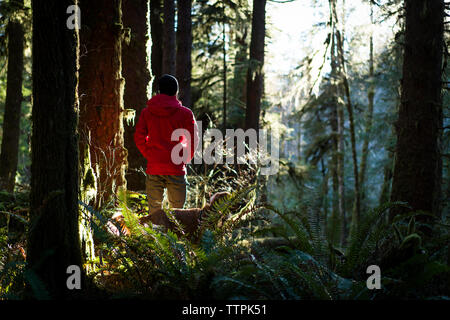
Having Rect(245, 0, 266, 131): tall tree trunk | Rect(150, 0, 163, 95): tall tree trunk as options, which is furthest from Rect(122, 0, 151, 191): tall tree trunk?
Rect(150, 0, 163, 95): tall tree trunk

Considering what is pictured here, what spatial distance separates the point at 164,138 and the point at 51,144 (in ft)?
8.78

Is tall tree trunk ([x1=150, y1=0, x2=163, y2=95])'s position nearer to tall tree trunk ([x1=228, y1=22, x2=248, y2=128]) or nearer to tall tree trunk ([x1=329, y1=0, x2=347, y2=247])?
tall tree trunk ([x1=228, y1=22, x2=248, y2=128])

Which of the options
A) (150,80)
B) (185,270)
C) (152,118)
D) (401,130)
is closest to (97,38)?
(152,118)

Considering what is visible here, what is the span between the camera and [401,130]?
5.16 m

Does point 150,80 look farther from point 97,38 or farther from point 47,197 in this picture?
point 47,197

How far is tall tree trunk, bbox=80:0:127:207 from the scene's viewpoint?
478 centimetres

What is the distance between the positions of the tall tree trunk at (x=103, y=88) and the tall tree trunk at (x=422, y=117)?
387cm

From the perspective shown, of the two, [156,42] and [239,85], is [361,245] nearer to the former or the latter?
[156,42]

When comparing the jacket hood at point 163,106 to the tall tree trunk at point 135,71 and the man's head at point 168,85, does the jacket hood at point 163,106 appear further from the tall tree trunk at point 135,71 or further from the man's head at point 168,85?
the tall tree trunk at point 135,71

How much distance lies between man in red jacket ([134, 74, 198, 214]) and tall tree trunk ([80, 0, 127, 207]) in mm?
366

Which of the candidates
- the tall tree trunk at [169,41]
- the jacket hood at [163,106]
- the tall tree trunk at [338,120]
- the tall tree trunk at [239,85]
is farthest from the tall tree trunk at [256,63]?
the jacket hood at [163,106]

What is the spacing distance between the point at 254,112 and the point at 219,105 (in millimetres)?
5733

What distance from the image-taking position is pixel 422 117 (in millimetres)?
4988
